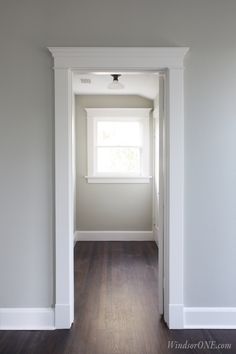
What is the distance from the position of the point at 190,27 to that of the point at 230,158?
1.11m

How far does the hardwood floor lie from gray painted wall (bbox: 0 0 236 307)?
11.0 inches

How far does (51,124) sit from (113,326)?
1.75 m

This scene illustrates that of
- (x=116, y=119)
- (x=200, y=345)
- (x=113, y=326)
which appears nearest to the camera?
(x=200, y=345)

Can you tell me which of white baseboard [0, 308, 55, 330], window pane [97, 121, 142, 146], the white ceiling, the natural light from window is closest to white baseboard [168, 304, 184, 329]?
white baseboard [0, 308, 55, 330]

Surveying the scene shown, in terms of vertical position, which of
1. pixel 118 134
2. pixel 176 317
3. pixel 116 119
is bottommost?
pixel 176 317

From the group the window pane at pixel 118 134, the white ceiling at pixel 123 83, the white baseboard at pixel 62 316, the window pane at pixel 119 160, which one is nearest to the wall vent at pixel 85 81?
the white ceiling at pixel 123 83

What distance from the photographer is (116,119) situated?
5.70 m

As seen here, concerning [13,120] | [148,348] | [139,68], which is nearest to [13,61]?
[13,120]

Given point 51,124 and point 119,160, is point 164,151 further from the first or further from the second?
point 119,160

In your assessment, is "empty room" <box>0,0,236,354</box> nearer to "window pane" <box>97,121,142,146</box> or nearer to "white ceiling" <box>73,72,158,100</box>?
"white ceiling" <box>73,72,158,100</box>

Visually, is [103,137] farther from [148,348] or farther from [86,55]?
[148,348]

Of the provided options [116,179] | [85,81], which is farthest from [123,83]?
[116,179]

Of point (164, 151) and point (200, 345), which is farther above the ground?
point (164, 151)

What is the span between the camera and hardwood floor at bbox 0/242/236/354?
240 centimetres
